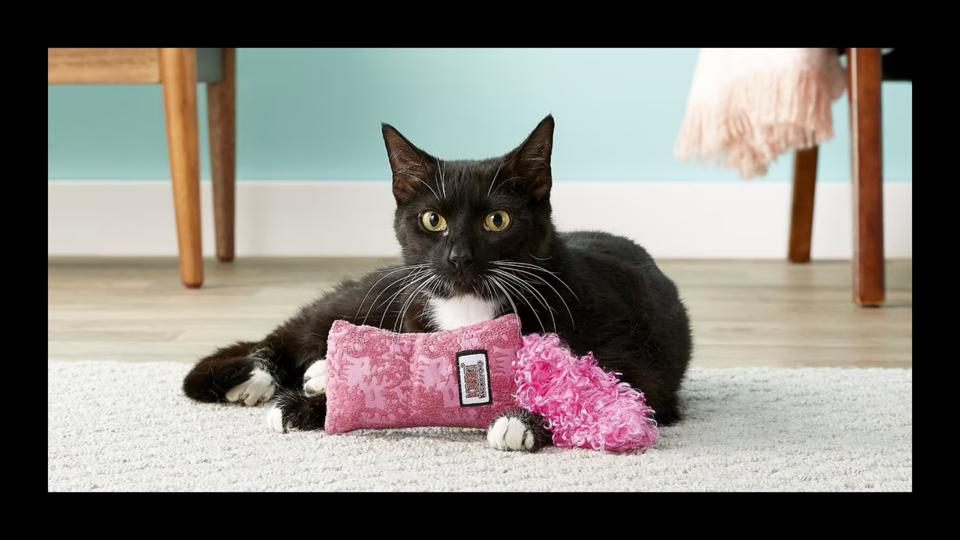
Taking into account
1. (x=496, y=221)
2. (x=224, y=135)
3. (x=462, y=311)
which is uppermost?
(x=224, y=135)

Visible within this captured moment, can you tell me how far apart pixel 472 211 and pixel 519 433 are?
0.28 metres

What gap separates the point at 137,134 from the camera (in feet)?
10.9

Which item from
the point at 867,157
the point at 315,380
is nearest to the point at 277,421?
the point at 315,380

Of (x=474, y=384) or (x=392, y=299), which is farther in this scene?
(x=392, y=299)

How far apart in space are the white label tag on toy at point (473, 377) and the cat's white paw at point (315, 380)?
27 centimetres

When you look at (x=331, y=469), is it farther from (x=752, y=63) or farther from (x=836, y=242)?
(x=836, y=242)

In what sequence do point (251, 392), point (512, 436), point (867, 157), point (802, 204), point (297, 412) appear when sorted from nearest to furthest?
point (512, 436), point (297, 412), point (251, 392), point (867, 157), point (802, 204)

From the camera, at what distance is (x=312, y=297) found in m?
2.52

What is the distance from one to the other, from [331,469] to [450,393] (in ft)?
0.57

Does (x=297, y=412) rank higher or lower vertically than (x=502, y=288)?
lower

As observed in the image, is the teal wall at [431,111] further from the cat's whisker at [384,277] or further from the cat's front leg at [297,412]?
the cat's front leg at [297,412]

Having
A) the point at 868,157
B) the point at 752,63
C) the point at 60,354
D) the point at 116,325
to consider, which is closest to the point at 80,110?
the point at 116,325

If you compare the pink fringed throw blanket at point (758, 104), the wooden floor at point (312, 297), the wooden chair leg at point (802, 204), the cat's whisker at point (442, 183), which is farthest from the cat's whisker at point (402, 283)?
the wooden chair leg at point (802, 204)

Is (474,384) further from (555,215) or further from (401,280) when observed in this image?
(555,215)
